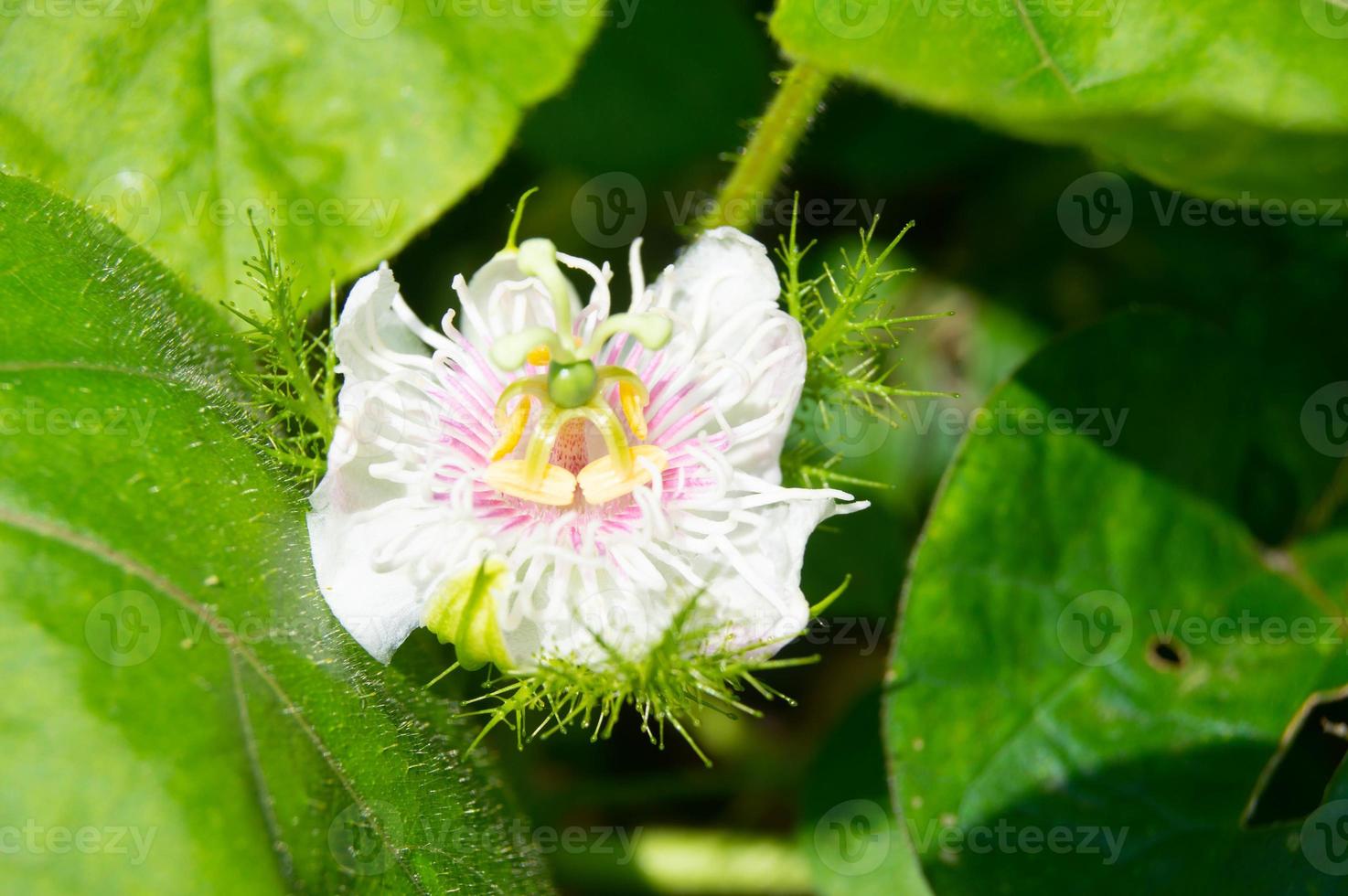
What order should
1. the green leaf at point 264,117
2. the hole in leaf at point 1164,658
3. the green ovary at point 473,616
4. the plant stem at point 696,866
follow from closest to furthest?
the green ovary at point 473,616 → the green leaf at point 264,117 → the hole in leaf at point 1164,658 → the plant stem at point 696,866

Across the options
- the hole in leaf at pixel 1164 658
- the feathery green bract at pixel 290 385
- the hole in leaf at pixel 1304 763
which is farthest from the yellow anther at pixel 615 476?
the hole in leaf at pixel 1304 763

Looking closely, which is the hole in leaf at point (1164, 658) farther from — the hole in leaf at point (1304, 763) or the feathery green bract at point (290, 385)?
the feathery green bract at point (290, 385)

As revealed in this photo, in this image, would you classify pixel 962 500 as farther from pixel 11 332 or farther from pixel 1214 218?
pixel 11 332

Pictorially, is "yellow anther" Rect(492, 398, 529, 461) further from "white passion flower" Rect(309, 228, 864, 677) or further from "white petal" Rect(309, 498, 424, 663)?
"white petal" Rect(309, 498, 424, 663)

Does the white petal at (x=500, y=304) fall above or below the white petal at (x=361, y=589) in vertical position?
above

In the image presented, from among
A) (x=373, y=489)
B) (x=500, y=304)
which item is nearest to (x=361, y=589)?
(x=373, y=489)

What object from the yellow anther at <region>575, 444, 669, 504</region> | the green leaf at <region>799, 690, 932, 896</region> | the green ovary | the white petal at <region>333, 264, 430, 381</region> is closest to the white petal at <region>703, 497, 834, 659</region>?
the yellow anther at <region>575, 444, 669, 504</region>
